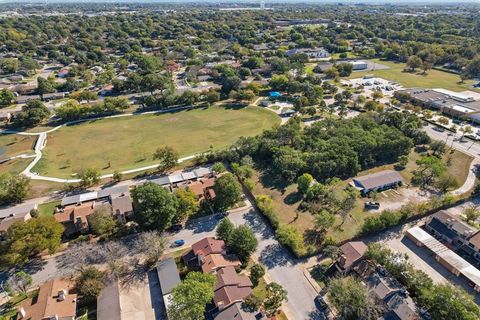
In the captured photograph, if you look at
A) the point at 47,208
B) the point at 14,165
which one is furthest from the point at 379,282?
the point at 14,165

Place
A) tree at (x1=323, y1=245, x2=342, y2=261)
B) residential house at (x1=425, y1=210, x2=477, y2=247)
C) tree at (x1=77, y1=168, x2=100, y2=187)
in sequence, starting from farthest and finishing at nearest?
tree at (x1=77, y1=168, x2=100, y2=187), residential house at (x1=425, y1=210, x2=477, y2=247), tree at (x1=323, y1=245, x2=342, y2=261)

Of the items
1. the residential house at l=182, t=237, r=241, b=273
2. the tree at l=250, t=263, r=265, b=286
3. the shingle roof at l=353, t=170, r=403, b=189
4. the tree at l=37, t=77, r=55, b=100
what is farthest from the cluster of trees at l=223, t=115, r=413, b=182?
the tree at l=37, t=77, r=55, b=100

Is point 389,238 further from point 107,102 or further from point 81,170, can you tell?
Result: point 107,102

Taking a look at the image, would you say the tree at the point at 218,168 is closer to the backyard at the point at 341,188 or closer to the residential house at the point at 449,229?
the backyard at the point at 341,188

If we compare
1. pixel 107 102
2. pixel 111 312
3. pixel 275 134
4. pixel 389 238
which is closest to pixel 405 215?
pixel 389 238

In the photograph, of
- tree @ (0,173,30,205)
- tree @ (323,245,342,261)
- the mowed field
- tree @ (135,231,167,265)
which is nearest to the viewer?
tree @ (323,245,342,261)

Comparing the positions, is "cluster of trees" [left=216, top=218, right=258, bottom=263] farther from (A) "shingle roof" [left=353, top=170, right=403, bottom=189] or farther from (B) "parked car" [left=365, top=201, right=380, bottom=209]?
(A) "shingle roof" [left=353, top=170, right=403, bottom=189]
